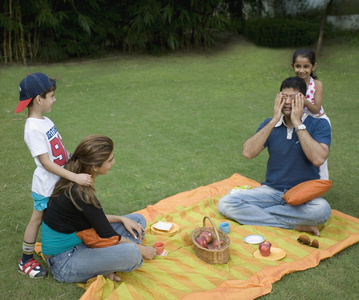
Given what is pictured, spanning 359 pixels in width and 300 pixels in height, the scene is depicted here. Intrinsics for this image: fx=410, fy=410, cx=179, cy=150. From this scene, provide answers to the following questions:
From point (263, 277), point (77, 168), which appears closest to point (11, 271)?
point (77, 168)

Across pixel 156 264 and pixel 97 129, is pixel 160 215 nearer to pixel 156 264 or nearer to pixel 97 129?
pixel 156 264

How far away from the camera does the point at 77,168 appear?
2.80 metres

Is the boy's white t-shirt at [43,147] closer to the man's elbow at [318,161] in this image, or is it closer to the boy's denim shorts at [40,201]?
the boy's denim shorts at [40,201]

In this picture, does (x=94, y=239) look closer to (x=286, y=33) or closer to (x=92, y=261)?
(x=92, y=261)

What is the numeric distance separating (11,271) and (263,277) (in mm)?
1817

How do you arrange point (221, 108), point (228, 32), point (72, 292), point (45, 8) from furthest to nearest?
1. point (228, 32)
2. point (45, 8)
3. point (221, 108)
4. point (72, 292)

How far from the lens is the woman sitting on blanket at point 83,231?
2.68 m

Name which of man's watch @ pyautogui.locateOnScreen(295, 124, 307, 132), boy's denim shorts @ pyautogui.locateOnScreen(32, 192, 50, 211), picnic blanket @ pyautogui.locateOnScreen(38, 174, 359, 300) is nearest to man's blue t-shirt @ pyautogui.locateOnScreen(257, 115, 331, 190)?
man's watch @ pyautogui.locateOnScreen(295, 124, 307, 132)

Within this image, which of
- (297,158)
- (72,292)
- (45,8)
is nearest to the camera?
(72,292)

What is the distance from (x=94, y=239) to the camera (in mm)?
2770

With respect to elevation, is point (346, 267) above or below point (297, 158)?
below

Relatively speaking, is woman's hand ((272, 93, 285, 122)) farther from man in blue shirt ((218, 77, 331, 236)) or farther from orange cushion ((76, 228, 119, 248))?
orange cushion ((76, 228, 119, 248))

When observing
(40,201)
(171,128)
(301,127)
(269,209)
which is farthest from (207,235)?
(171,128)

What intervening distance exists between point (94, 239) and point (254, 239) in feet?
4.40
